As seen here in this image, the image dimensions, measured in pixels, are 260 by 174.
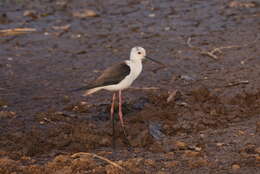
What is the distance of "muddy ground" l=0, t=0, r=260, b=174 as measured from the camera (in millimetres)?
4473

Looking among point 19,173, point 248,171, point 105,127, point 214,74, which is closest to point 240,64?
point 214,74

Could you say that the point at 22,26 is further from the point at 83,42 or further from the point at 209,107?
the point at 209,107

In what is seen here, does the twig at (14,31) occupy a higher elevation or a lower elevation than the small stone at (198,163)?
higher

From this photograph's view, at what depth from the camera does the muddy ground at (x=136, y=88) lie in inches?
176

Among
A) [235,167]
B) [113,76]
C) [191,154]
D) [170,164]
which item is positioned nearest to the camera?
[235,167]

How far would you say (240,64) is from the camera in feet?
23.5

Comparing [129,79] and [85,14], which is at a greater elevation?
[85,14]

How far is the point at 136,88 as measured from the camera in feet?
21.2

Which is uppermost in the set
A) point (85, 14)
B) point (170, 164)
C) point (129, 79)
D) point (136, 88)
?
point (85, 14)

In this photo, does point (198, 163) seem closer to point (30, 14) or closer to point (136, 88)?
point (136, 88)

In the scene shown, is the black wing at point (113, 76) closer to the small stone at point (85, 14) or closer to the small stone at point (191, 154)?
the small stone at point (191, 154)

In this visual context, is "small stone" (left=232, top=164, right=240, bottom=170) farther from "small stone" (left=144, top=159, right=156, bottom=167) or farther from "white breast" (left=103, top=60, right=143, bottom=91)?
"white breast" (left=103, top=60, right=143, bottom=91)

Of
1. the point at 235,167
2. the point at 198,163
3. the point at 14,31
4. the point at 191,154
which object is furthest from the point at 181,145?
the point at 14,31

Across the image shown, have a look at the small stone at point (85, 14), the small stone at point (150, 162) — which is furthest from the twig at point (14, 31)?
the small stone at point (150, 162)
